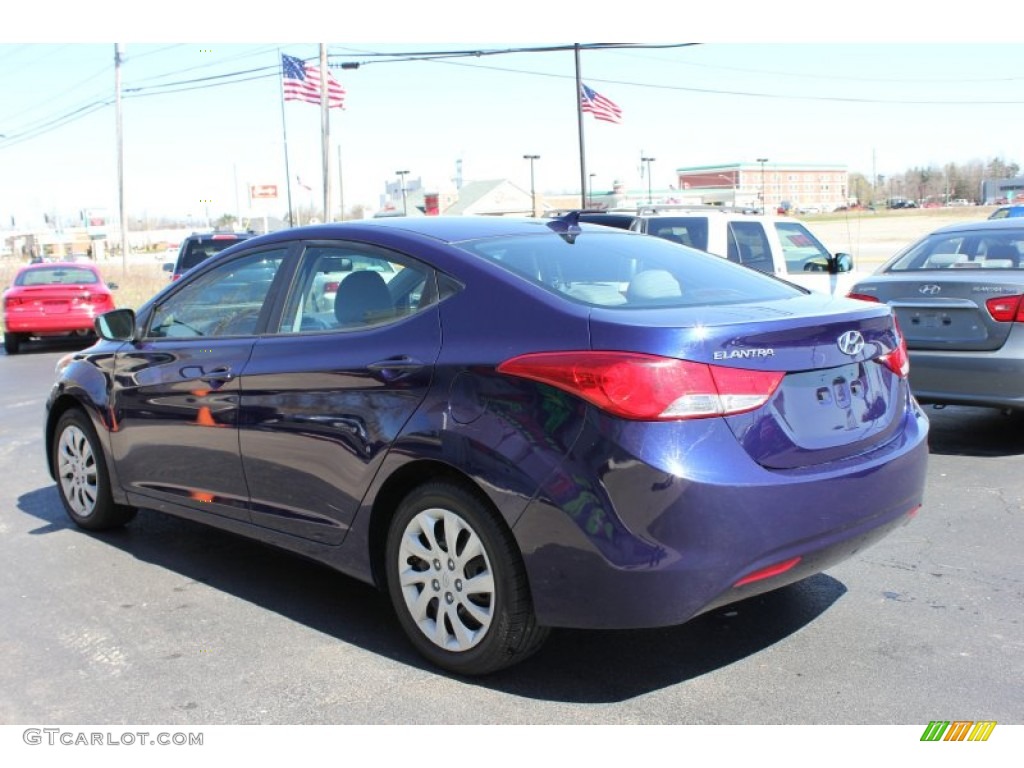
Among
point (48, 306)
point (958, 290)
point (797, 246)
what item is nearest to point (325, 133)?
point (48, 306)

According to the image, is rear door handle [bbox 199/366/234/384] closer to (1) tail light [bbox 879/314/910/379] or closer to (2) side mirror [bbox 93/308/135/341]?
(2) side mirror [bbox 93/308/135/341]

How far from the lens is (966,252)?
780cm

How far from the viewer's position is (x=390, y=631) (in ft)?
14.1

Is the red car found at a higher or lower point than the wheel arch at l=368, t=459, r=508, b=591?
higher

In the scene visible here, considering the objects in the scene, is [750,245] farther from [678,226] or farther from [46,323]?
[46,323]

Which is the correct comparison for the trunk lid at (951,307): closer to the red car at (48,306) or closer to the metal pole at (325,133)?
the red car at (48,306)

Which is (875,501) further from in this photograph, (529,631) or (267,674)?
(267,674)

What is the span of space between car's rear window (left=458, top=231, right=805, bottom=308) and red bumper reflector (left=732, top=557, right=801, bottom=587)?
1000 mm

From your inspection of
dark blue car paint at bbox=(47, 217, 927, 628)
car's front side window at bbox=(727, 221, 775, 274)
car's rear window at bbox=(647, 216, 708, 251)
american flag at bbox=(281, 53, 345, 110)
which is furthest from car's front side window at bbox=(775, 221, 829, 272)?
american flag at bbox=(281, 53, 345, 110)

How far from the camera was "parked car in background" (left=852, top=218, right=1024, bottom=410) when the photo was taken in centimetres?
680

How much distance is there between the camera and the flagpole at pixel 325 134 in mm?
27547

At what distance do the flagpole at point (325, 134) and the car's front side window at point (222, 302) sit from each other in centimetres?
2355
